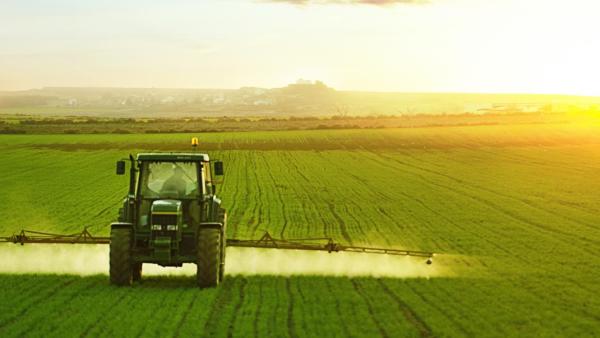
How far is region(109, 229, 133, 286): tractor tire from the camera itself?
1532 centimetres

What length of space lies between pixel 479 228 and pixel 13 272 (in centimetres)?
1520

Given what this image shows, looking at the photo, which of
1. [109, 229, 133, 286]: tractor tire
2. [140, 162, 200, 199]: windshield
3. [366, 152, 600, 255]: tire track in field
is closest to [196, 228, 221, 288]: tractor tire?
[140, 162, 200, 199]: windshield

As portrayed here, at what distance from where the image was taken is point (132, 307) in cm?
1401

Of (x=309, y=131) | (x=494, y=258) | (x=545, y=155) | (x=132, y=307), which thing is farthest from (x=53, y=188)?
(x=309, y=131)

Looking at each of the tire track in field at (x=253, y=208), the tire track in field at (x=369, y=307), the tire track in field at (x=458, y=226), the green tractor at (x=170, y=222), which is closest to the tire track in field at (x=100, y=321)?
the green tractor at (x=170, y=222)

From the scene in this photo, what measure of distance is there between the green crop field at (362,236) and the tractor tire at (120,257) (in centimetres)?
32

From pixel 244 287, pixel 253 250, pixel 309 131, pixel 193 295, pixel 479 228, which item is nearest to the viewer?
pixel 193 295

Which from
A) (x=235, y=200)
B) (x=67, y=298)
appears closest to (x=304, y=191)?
(x=235, y=200)

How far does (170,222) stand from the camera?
15508 millimetres

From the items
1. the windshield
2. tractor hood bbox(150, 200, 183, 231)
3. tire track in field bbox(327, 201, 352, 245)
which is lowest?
tire track in field bbox(327, 201, 352, 245)

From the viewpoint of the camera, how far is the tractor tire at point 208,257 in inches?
604

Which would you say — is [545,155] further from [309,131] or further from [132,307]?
[132,307]

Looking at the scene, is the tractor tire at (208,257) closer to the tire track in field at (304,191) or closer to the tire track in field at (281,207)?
the tire track in field at (281,207)

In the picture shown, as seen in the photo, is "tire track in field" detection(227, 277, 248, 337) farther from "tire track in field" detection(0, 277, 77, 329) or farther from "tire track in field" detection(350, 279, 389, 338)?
"tire track in field" detection(0, 277, 77, 329)
